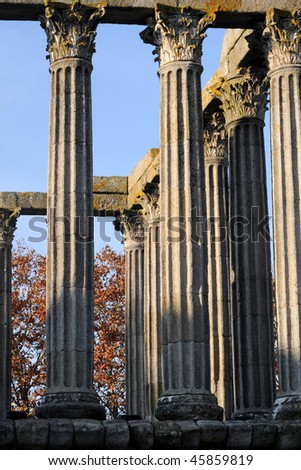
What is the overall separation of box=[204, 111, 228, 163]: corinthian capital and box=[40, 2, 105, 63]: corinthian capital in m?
12.7

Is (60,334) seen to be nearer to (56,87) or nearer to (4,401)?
(56,87)

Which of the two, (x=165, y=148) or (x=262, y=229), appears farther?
(x=262, y=229)

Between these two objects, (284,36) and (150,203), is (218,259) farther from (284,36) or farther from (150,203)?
(284,36)

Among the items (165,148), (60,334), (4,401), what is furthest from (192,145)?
(4,401)

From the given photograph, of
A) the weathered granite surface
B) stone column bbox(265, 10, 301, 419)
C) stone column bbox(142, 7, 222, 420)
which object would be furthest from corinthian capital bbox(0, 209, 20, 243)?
the weathered granite surface

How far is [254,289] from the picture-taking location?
60.8m

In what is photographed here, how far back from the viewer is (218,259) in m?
66.9

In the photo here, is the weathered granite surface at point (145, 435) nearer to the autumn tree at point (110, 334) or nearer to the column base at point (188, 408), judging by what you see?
the column base at point (188, 408)

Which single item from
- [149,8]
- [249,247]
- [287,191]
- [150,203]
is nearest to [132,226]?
[150,203]

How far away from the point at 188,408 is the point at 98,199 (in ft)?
93.0

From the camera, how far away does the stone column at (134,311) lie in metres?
76.5

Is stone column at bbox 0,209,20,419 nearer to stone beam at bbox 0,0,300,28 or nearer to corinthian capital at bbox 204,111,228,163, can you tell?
corinthian capital at bbox 204,111,228,163

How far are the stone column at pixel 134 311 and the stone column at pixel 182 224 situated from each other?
22.6 meters

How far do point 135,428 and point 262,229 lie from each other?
1606cm
